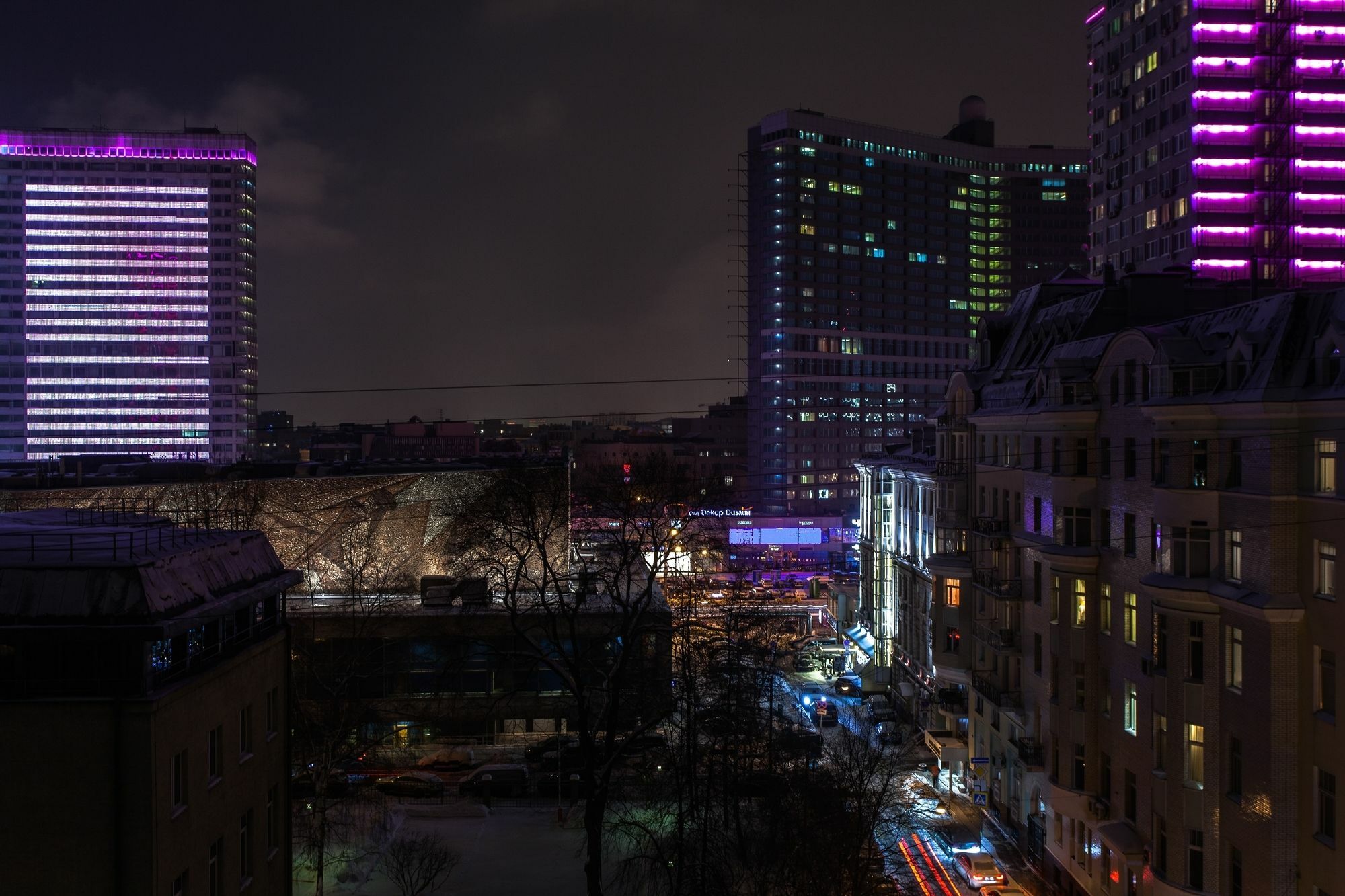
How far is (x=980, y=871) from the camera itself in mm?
30328

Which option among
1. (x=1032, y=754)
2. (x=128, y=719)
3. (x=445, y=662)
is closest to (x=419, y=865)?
(x=128, y=719)

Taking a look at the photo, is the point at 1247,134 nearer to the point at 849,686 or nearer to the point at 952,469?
the point at 952,469

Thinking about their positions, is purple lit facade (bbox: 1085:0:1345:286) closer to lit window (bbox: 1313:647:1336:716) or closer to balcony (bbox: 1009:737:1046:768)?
balcony (bbox: 1009:737:1046:768)

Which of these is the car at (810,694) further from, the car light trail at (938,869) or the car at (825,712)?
the car light trail at (938,869)

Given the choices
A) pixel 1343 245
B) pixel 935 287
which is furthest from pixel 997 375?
pixel 935 287

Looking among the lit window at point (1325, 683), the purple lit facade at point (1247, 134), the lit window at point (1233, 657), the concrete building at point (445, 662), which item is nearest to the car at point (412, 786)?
the concrete building at point (445, 662)

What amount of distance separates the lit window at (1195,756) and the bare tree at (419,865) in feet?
59.5

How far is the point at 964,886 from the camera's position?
1180 inches

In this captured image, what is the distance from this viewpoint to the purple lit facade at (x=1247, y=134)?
77.4 m

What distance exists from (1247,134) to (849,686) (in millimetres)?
54622

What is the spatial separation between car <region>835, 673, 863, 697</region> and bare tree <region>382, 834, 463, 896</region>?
31182 millimetres

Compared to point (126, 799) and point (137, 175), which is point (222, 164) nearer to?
Result: point (137, 175)

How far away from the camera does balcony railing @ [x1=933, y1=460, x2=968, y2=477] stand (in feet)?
139

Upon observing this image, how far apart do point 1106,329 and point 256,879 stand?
31.0 m
